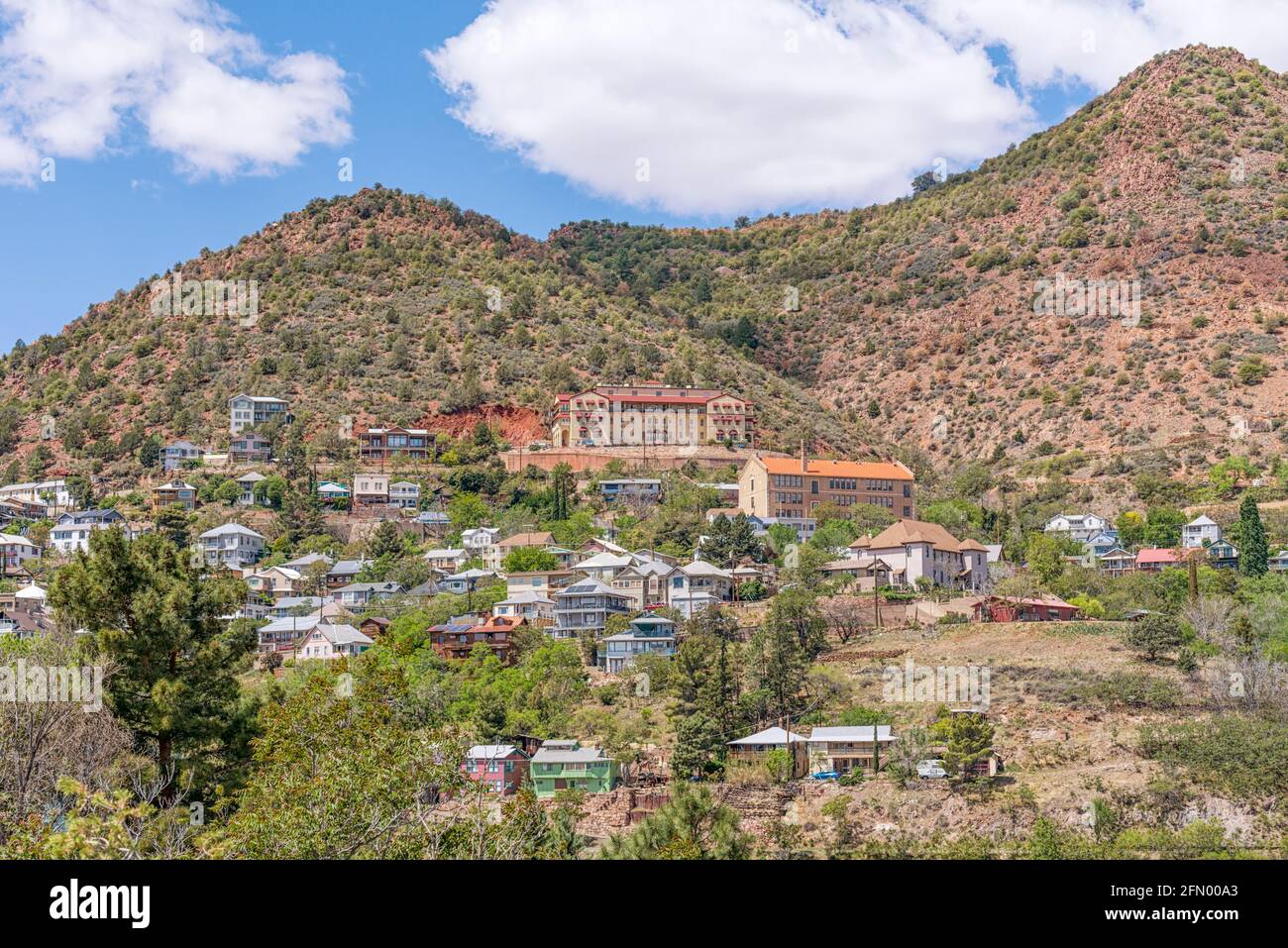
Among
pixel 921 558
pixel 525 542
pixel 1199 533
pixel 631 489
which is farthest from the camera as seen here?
pixel 631 489

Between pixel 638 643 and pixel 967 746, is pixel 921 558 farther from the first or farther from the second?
pixel 967 746

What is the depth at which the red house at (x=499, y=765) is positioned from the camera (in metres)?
43.7

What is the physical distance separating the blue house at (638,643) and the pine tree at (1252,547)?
2570 cm

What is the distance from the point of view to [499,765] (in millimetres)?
44250

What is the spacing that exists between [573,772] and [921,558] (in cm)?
2493

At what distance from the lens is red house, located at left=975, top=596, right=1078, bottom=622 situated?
2210 inches

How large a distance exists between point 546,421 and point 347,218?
45.8m

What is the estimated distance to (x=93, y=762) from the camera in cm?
2744

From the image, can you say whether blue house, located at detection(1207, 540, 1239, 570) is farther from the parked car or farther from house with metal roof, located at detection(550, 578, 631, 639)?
the parked car

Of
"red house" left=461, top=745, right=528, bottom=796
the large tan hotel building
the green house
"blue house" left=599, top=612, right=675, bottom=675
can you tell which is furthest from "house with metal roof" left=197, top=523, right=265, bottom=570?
the green house

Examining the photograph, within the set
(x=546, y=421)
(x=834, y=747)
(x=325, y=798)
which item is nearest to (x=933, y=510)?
(x=546, y=421)

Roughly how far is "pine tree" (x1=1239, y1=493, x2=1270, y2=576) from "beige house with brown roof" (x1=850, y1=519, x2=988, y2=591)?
1092 cm

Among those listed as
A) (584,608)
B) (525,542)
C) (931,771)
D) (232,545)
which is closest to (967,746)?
(931,771)

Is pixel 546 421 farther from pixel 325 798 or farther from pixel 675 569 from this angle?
pixel 325 798
